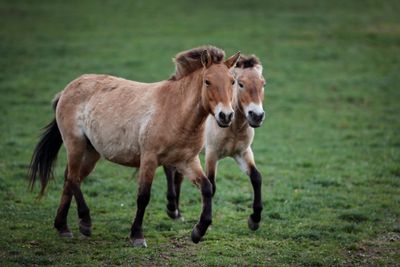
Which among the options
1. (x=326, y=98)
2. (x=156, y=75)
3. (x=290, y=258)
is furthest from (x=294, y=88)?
(x=290, y=258)

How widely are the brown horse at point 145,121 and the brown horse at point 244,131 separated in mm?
646

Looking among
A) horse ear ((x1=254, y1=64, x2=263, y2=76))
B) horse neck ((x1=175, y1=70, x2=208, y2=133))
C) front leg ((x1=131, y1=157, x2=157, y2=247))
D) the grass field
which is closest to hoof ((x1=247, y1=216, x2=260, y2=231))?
the grass field

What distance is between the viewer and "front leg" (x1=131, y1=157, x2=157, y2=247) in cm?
736

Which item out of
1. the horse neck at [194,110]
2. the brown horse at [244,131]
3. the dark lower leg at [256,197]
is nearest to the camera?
the horse neck at [194,110]

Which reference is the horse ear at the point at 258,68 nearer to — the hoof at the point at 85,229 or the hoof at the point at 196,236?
the hoof at the point at 196,236

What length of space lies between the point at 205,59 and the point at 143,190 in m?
1.80

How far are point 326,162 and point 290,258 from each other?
555cm

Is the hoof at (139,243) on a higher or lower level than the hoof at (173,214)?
higher

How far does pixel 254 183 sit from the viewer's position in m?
8.05

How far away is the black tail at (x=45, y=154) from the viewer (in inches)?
347

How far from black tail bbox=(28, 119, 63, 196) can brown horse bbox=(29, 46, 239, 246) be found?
0.26 feet

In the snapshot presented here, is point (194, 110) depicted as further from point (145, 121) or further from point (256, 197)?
point (256, 197)

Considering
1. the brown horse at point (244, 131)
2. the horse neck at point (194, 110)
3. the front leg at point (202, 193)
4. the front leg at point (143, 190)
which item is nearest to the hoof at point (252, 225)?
the brown horse at point (244, 131)

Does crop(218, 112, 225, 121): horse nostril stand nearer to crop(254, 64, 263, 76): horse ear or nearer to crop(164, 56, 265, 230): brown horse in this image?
crop(164, 56, 265, 230): brown horse
